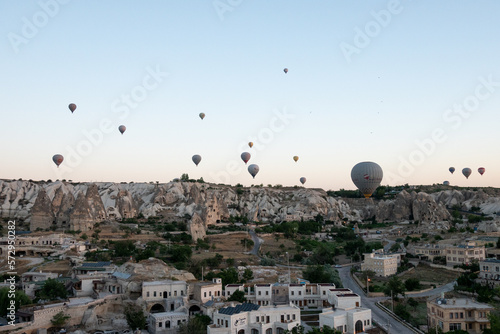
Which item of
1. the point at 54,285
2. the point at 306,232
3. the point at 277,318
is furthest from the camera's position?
the point at 306,232

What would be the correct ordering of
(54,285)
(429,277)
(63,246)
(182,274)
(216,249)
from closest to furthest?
(54,285)
(182,274)
(429,277)
(63,246)
(216,249)

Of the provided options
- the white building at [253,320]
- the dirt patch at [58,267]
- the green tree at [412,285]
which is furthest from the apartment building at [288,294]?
the dirt patch at [58,267]

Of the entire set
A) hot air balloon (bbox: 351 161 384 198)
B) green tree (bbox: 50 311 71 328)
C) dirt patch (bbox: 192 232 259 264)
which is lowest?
green tree (bbox: 50 311 71 328)

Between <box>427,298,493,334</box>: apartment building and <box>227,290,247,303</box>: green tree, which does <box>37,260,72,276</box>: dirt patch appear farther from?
<box>427,298,493,334</box>: apartment building

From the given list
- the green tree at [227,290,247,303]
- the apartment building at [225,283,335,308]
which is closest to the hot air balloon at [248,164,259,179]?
the apartment building at [225,283,335,308]

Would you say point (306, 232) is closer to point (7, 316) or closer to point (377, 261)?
point (377, 261)

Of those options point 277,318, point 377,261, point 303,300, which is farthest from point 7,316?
point 377,261
